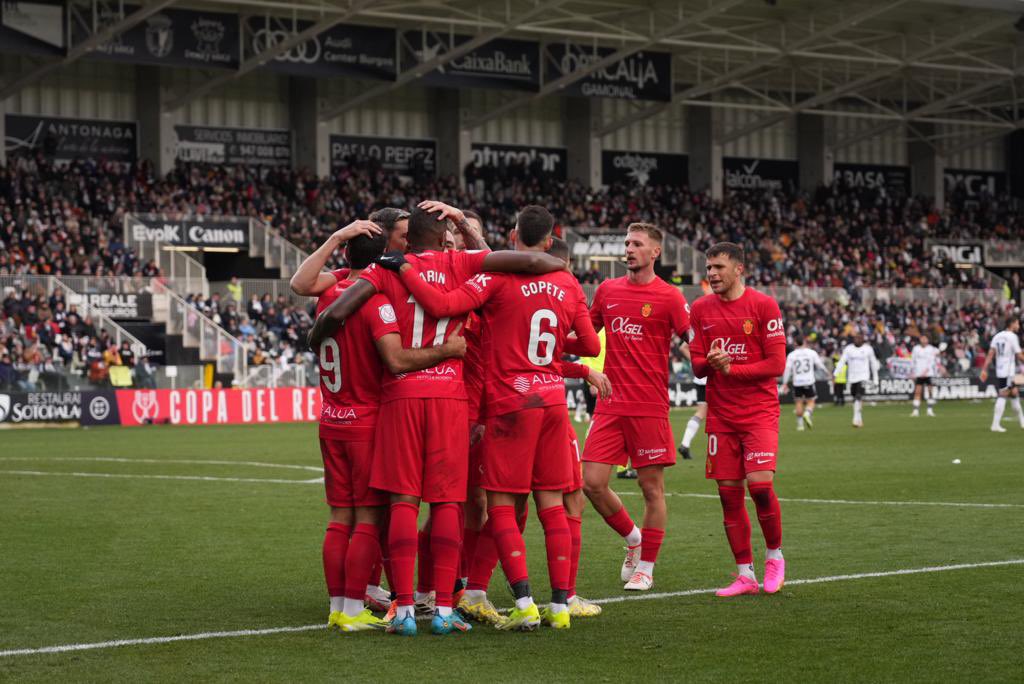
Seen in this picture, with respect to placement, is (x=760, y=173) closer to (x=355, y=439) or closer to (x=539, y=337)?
(x=539, y=337)

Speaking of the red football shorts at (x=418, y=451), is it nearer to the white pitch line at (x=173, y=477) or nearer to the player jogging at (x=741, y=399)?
the player jogging at (x=741, y=399)

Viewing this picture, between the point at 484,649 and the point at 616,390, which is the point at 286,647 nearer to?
the point at 484,649

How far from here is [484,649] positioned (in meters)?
8.14

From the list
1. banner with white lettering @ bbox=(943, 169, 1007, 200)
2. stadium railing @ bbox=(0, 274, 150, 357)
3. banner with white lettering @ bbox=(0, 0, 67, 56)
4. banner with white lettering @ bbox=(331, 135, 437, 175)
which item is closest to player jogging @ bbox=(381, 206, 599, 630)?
stadium railing @ bbox=(0, 274, 150, 357)

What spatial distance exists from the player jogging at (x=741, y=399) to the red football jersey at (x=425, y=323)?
2.03 m

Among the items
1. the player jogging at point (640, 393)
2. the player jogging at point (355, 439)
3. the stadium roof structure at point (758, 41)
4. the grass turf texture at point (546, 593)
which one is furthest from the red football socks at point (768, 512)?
the stadium roof structure at point (758, 41)

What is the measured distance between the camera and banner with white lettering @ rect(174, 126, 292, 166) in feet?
177

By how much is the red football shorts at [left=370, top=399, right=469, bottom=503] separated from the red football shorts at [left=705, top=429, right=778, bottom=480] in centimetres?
223

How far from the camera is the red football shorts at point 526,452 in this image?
8.80 metres

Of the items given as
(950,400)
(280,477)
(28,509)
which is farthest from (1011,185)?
(28,509)

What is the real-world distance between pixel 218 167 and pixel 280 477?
112ft

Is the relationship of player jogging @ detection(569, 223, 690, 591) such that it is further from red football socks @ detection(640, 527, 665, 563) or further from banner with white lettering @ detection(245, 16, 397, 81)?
banner with white lettering @ detection(245, 16, 397, 81)

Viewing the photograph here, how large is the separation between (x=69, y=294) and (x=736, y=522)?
33.0 metres

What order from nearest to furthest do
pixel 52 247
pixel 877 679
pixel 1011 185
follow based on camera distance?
1. pixel 877 679
2. pixel 52 247
3. pixel 1011 185
